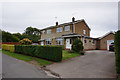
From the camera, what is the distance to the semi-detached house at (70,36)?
1914 cm

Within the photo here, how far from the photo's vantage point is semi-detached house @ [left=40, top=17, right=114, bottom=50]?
19141 mm

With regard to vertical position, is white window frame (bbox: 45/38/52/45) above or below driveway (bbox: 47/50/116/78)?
above

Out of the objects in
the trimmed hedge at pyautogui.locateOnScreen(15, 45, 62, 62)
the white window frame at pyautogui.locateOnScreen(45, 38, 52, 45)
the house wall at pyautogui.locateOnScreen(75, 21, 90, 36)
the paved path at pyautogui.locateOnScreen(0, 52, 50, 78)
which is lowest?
the paved path at pyautogui.locateOnScreen(0, 52, 50, 78)

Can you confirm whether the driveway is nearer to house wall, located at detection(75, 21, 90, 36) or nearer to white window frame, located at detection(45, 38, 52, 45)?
house wall, located at detection(75, 21, 90, 36)

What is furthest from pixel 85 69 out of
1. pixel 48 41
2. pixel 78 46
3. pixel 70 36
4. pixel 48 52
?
pixel 48 41

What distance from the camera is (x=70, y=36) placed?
18.4 meters

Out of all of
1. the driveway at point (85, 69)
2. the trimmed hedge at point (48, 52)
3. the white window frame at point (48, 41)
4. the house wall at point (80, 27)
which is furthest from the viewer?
the white window frame at point (48, 41)

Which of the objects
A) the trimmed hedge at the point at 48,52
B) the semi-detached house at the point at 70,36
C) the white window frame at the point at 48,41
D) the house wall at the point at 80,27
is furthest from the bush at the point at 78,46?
the white window frame at the point at 48,41

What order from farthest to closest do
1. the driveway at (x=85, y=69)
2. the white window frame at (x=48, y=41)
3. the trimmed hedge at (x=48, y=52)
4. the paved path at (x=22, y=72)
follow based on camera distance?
the white window frame at (x=48, y=41)
the trimmed hedge at (x=48, y=52)
the driveway at (x=85, y=69)
the paved path at (x=22, y=72)

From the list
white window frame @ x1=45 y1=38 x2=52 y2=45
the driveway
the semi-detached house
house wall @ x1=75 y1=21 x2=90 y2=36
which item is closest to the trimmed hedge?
the driveway

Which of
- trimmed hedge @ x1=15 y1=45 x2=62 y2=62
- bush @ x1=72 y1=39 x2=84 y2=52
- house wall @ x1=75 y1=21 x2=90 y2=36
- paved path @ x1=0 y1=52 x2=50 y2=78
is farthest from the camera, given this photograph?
house wall @ x1=75 y1=21 x2=90 y2=36

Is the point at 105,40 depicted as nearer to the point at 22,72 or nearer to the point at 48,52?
the point at 48,52

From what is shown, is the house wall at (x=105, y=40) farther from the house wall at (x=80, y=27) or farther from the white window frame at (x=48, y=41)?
the white window frame at (x=48, y=41)

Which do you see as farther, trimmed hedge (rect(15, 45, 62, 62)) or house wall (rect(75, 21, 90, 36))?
house wall (rect(75, 21, 90, 36))
